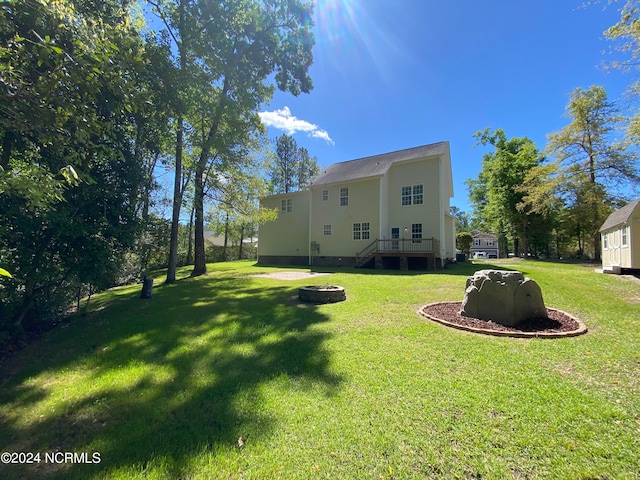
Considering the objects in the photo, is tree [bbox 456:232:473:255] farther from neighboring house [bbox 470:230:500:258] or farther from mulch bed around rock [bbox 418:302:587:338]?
neighboring house [bbox 470:230:500:258]

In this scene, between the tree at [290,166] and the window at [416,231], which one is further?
the tree at [290,166]

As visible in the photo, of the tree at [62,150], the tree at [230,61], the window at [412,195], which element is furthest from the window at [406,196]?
the tree at [62,150]

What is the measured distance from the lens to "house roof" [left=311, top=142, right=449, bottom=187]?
717 inches

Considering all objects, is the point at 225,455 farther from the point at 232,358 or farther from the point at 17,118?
the point at 17,118

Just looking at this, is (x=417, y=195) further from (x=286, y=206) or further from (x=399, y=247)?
(x=286, y=206)

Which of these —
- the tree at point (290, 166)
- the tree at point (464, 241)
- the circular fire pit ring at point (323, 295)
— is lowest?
the circular fire pit ring at point (323, 295)

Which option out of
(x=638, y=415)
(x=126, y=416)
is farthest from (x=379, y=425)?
(x=126, y=416)

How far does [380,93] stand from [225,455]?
1649 centimetres

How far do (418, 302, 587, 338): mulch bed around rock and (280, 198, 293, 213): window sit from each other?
18.6 metres

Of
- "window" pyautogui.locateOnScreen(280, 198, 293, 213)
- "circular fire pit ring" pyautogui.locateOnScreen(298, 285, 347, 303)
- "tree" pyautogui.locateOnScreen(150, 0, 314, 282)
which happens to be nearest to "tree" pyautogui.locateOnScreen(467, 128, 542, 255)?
"window" pyautogui.locateOnScreen(280, 198, 293, 213)

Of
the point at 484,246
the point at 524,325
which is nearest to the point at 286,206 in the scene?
the point at 524,325

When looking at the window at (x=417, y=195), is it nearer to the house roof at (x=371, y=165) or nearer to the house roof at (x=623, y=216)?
the house roof at (x=371, y=165)

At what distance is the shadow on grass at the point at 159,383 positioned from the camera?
242cm

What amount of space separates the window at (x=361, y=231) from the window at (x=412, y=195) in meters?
2.92
